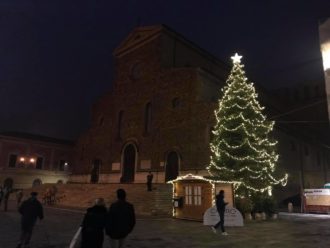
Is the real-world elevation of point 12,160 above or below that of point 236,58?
below

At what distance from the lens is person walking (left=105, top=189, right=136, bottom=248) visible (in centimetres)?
622

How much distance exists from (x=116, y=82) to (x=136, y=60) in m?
3.27

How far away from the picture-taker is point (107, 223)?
6.24 m

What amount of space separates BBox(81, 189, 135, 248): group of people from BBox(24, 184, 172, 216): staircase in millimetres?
14113

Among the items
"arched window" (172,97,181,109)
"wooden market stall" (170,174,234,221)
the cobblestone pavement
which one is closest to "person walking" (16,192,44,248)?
the cobblestone pavement

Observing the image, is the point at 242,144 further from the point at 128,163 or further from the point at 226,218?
the point at 128,163

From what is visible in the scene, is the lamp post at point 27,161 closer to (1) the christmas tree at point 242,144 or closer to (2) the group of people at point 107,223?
(1) the christmas tree at point 242,144

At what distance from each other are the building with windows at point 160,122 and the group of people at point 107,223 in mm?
18541

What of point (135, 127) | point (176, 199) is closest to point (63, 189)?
point (135, 127)

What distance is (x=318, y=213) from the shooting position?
22250mm

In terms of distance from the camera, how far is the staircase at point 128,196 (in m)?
20.6

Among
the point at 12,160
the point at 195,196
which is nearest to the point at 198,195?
the point at 195,196

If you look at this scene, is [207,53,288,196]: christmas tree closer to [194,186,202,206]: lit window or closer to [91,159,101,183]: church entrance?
[194,186,202,206]: lit window

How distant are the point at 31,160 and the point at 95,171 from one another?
607 inches
